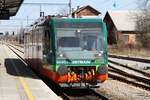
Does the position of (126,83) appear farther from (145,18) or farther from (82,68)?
(145,18)

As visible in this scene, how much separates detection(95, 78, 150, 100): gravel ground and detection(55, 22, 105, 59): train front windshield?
5.55 ft

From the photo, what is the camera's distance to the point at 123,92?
12.7m

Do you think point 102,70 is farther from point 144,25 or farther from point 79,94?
point 144,25

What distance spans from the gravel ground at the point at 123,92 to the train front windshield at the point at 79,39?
1.69 meters

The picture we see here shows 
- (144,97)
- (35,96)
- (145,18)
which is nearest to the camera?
(35,96)

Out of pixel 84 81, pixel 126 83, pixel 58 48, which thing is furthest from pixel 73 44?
pixel 126 83

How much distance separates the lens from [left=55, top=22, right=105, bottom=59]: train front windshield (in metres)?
11.7

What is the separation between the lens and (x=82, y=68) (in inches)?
460

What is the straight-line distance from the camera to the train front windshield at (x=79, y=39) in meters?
11.7

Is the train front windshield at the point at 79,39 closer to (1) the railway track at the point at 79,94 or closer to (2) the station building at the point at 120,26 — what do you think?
(1) the railway track at the point at 79,94

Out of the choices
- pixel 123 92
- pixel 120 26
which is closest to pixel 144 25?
pixel 120 26

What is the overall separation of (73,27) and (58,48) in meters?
1.04

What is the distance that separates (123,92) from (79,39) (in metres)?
2.78

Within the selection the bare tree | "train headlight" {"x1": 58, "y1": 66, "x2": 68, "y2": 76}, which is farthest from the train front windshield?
the bare tree
